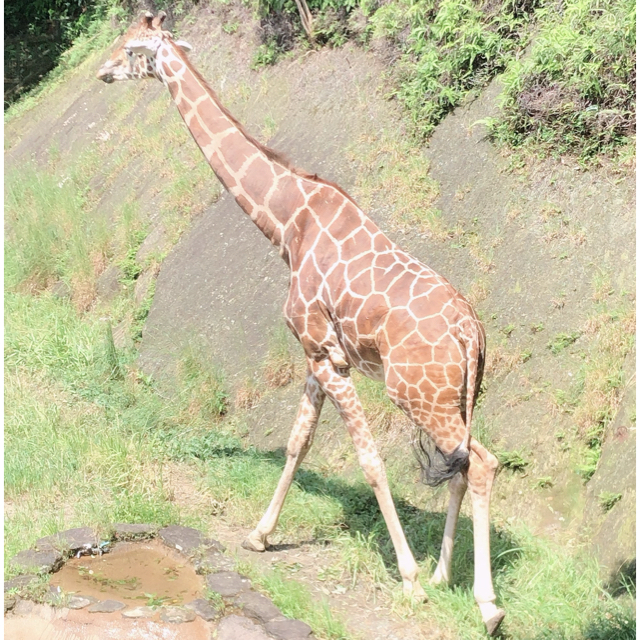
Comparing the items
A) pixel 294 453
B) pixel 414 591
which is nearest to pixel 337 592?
pixel 414 591

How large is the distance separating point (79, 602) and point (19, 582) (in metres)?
0.51

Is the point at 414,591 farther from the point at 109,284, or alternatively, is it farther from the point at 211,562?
the point at 109,284

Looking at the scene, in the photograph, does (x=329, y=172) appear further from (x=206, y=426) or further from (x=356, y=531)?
(x=356, y=531)

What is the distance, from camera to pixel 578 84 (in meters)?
8.48

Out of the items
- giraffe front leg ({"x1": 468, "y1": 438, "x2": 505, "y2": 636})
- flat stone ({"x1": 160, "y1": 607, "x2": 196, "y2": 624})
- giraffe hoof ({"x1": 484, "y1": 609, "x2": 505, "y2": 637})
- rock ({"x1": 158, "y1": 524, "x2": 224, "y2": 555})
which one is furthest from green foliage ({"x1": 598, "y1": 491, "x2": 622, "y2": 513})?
flat stone ({"x1": 160, "y1": 607, "x2": 196, "y2": 624})

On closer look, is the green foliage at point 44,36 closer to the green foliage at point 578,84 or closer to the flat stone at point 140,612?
the green foliage at point 578,84

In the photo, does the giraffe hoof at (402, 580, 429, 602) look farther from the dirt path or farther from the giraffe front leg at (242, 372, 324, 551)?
the giraffe front leg at (242, 372, 324, 551)

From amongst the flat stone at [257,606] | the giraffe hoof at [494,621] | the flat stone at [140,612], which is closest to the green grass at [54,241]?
the flat stone at [140,612]

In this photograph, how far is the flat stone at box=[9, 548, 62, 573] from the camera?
242 inches

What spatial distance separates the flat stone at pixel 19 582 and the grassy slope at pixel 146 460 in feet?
1.58

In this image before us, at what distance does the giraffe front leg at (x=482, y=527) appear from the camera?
218 inches

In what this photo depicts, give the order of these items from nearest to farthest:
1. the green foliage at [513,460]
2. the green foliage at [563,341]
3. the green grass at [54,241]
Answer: the green foliage at [513,460], the green foliage at [563,341], the green grass at [54,241]

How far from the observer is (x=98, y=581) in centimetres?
617

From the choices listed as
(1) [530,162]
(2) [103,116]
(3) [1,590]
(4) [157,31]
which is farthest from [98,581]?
(2) [103,116]
